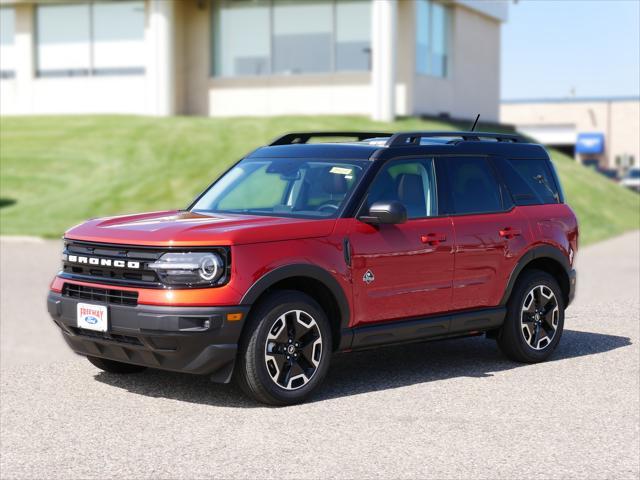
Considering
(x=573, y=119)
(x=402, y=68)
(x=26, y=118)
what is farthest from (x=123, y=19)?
(x=573, y=119)

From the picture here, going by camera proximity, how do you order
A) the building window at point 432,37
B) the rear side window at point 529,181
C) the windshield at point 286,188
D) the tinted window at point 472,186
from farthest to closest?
the building window at point 432,37 < the rear side window at point 529,181 < the tinted window at point 472,186 < the windshield at point 286,188

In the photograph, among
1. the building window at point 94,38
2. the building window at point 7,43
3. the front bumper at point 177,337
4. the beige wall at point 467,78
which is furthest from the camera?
the building window at point 7,43

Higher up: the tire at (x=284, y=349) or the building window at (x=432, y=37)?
the building window at (x=432, y=37)

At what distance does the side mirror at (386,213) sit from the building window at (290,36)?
26.7 m

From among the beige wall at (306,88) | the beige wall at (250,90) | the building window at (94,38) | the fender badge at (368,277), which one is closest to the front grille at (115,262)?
the fender badge at (368,277)

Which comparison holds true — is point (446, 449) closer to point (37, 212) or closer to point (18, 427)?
point (18, 427)

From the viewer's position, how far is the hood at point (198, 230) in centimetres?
716

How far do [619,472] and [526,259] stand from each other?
3375 mm

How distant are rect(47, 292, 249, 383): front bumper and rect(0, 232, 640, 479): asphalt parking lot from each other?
1.09 ft

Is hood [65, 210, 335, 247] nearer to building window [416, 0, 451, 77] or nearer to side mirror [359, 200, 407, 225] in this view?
side mirror [359, 200, 407, 225]

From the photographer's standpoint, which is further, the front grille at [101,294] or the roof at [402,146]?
the roof at [402,146]

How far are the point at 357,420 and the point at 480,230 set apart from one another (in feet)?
7.65

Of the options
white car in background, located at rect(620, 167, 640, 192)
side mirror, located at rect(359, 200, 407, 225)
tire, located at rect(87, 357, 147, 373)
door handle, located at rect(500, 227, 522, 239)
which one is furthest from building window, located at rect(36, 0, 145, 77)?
side mirror, located at rect(359, 200, 407, 225)

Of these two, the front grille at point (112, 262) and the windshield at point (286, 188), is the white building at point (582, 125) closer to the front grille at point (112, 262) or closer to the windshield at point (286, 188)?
the windshield at point (286, 188)
